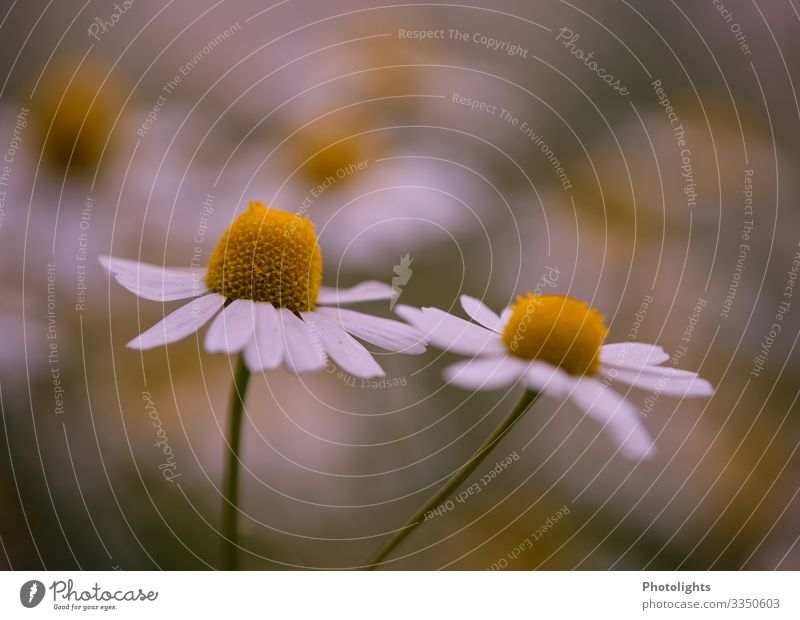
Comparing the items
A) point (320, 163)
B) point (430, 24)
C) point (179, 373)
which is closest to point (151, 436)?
point (179, 373)

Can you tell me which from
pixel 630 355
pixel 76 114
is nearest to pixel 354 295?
pixel 630 355

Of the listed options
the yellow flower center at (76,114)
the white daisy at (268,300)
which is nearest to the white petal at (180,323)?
the white daisy at (268,300)

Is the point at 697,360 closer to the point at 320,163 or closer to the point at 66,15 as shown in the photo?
the point at 320,163

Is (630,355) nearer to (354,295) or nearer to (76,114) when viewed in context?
(354,295)

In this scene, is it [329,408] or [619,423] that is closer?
[619,423]
